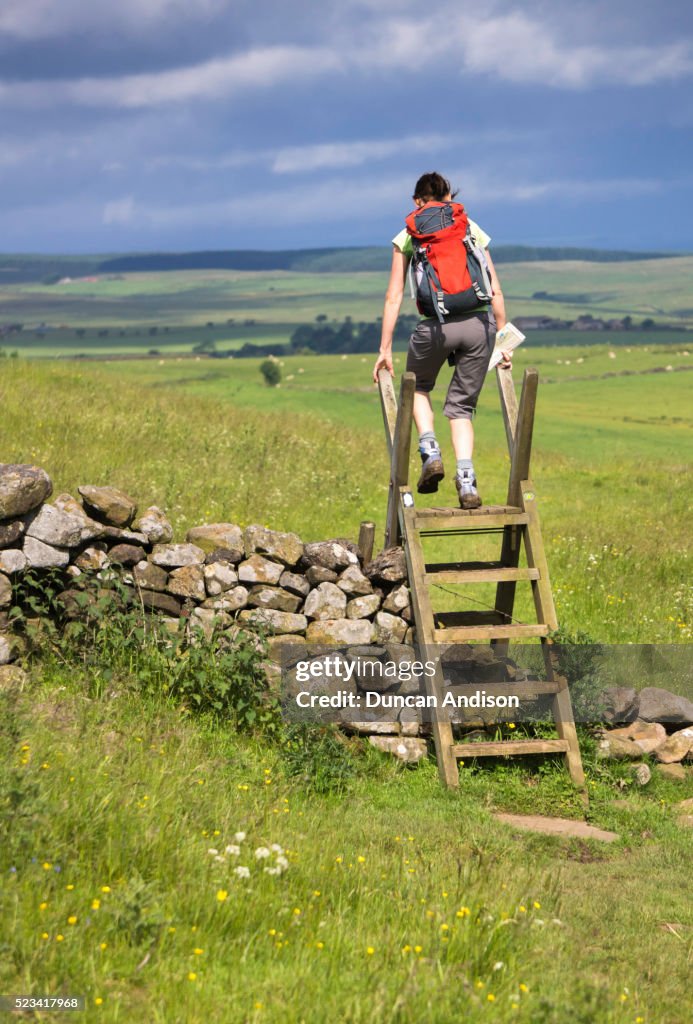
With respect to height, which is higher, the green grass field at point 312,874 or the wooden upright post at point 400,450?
the wooden upright post at point 400,450

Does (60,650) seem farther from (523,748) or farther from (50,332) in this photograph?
(50,332)

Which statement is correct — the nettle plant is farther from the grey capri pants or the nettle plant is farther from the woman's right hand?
the grey capri pants

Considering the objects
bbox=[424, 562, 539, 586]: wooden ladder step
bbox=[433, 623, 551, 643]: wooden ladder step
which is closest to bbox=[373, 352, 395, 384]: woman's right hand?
bbox=[424, 562, 539, 586]: wooden ladder step

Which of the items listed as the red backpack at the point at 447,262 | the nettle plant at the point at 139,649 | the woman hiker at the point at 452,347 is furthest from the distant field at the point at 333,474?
the red backpack at the point at 447,262

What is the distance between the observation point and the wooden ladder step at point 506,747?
8.86 m

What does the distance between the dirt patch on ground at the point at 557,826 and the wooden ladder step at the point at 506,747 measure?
52 centimetres

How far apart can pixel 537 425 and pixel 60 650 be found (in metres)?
28.5

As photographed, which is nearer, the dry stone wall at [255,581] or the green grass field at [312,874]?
the green grass field at [312,874]

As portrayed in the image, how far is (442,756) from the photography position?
8.88 metres

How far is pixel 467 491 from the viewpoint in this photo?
945 centimetres

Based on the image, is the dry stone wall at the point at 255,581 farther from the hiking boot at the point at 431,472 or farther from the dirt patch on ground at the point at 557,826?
the dirt patch on ground at the point at 557,826

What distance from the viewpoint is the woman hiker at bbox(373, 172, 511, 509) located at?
949 centimetres

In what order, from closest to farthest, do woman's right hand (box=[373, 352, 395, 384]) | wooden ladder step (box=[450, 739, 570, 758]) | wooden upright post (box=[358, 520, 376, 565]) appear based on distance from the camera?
wooden ladder step (box=[450, 739, 570, 758]) < woman's right hand (box=[373, 352, 395, 384]) < wooden upright post (box=[358, 520, 376, 565])

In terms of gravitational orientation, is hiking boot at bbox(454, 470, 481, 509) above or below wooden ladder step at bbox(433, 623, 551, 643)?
above
